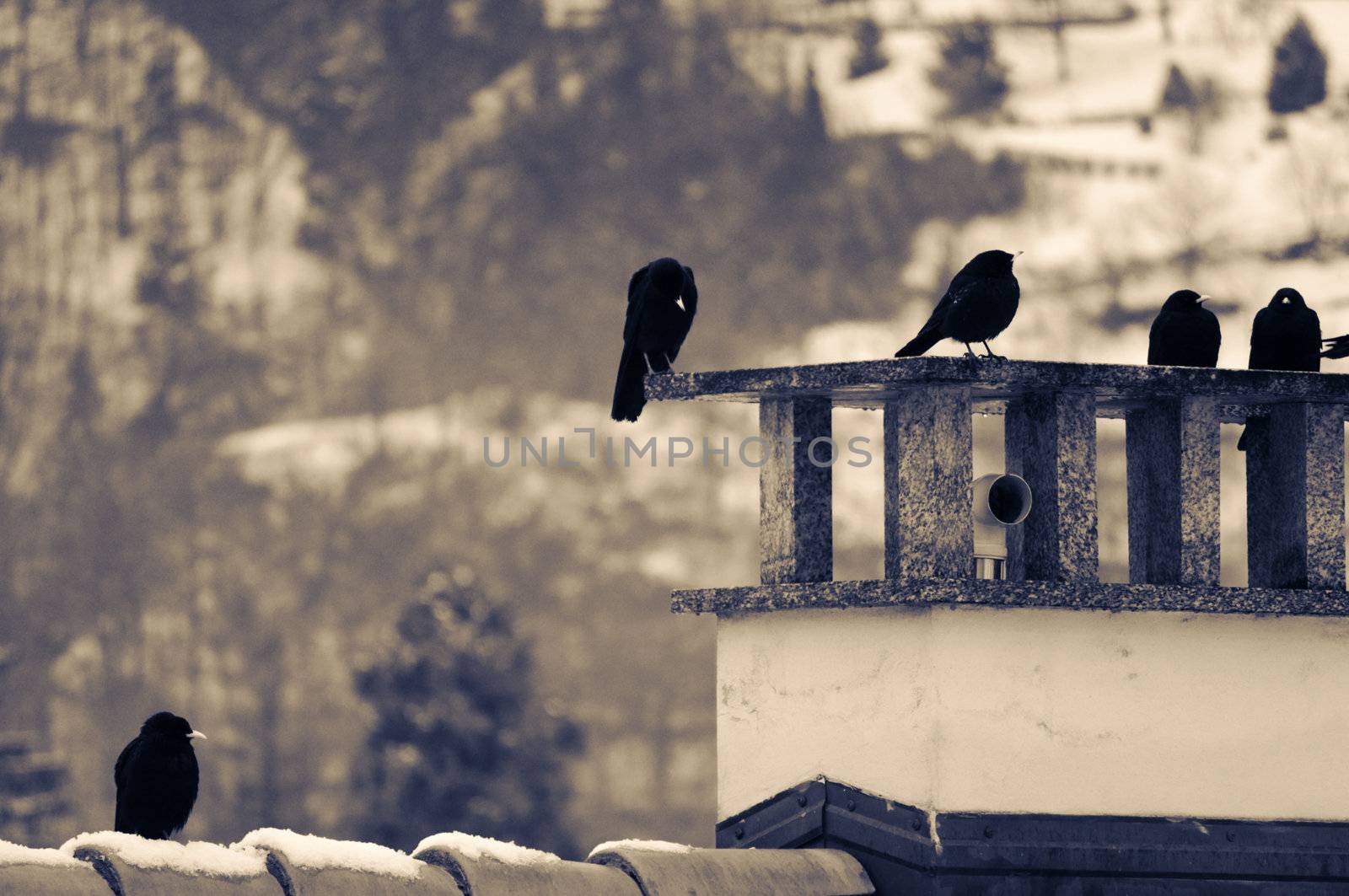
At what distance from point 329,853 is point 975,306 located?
3.10m

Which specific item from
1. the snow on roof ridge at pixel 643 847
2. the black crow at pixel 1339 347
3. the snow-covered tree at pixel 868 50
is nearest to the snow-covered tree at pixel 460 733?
the snow-covered tree at pixel 868 50

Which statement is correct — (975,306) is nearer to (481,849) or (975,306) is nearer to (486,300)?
(481,849)

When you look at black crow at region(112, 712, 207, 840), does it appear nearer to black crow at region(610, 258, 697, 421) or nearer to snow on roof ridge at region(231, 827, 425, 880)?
snow on roof ridge at region(231, 827, 425, 880)

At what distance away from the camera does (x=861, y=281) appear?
8112 cm

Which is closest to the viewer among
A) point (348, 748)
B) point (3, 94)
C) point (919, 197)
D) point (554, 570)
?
point (348, 748)

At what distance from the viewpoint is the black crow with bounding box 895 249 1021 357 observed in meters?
6.46

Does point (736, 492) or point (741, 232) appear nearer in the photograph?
point (736, 492)

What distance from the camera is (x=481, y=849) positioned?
4258 mm

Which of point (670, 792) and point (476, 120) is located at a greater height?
point (476, 120)

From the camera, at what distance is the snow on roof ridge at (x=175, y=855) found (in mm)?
3584

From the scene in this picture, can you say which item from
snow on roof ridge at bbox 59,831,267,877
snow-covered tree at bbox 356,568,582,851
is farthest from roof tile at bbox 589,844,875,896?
snow-covered tree at bbox 356,568,582,851

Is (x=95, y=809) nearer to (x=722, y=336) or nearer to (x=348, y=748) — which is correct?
(x=348, y=748)

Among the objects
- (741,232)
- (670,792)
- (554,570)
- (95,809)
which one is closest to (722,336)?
(741,232)

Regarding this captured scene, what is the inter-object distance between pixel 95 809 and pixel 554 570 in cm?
1630
